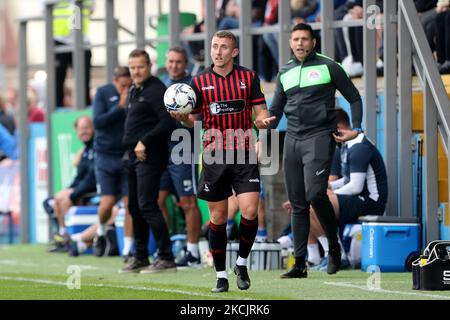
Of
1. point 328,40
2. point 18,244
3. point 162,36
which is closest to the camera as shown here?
point 328,40

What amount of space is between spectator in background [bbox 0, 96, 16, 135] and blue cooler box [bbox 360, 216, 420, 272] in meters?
11.8

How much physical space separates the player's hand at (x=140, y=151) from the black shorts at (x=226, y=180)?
2430 mm

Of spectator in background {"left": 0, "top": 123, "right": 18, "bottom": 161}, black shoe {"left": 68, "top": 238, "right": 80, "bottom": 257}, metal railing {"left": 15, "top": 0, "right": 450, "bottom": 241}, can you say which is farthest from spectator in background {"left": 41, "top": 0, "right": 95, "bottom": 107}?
metal railing {"left": 15, "top": 0, "right": 450, "bottom": 241}

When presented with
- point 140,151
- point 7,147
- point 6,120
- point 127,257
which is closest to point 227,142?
point 140,151

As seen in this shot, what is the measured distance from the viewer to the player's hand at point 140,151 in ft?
44.7

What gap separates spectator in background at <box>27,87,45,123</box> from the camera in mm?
23062

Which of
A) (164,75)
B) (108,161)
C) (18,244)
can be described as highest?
(164,75)

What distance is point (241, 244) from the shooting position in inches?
443

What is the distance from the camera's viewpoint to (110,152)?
17094 millimetres

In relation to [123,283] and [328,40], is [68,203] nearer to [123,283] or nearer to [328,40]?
[328,40]

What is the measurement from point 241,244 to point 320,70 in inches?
87.9

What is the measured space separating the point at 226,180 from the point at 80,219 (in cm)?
744

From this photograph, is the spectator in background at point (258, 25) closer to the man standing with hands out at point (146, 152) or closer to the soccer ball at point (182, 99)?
the man standing with hands out at point (146, 152)
